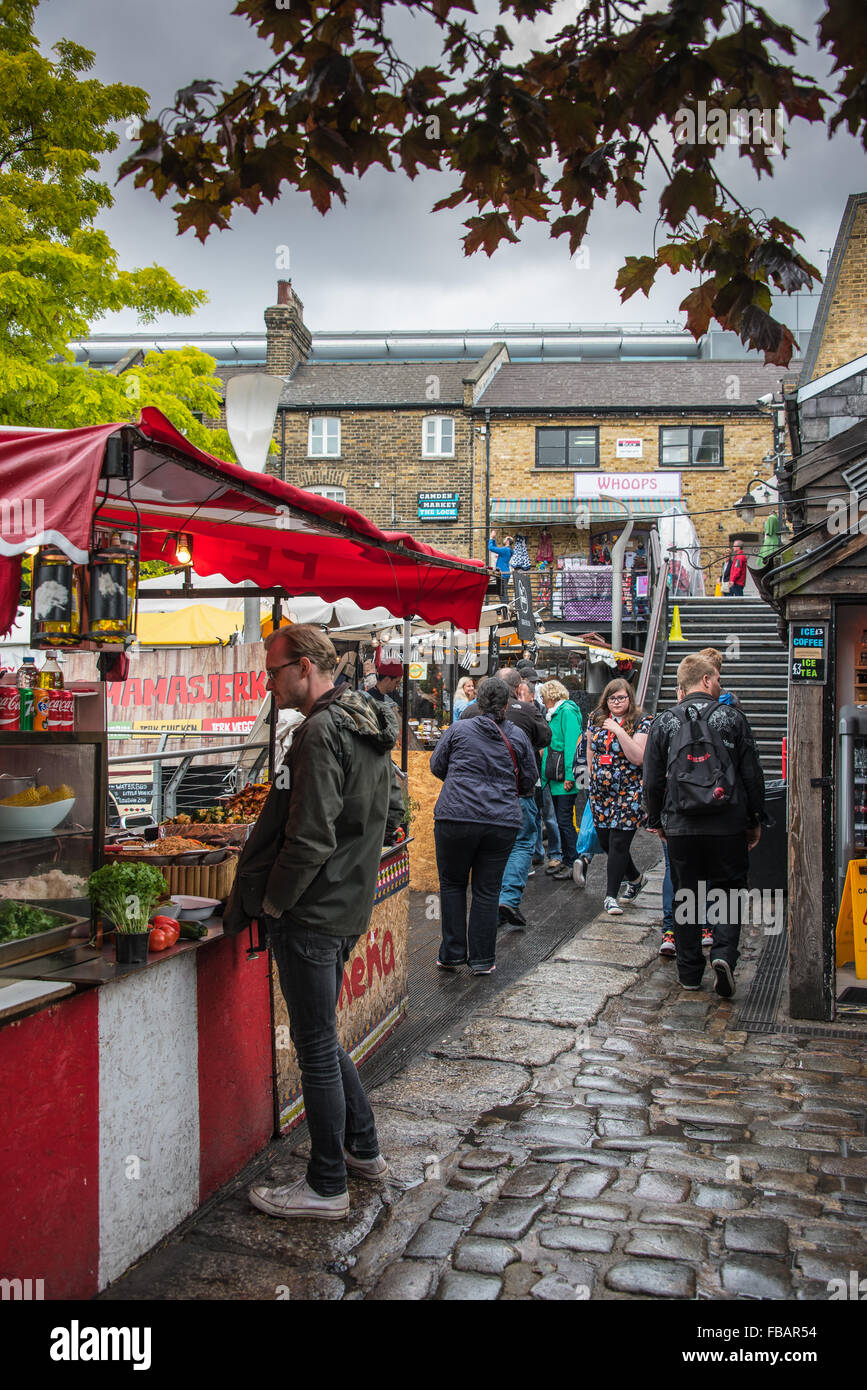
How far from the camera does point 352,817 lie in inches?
145

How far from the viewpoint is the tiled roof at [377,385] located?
31844 mm

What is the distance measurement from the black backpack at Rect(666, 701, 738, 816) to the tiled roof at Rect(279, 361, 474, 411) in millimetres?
26564

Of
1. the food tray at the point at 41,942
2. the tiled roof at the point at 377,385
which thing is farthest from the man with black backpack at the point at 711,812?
the tiled roof at the point at 377,385

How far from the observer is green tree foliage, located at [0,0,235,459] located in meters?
13.0

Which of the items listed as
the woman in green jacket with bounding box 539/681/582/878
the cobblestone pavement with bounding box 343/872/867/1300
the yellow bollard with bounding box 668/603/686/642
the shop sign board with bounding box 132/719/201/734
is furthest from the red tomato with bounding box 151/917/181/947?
the yellow bollard with bounding box 668/603/686/642

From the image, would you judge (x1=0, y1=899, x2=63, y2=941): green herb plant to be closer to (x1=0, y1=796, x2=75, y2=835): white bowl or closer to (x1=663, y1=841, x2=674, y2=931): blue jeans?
(x1=0, y1=796, x2=75, y2=835): white bowl

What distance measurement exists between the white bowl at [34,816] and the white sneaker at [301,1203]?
1488 millimetres

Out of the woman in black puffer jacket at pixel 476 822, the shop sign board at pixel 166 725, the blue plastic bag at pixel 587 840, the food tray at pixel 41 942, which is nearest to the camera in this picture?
the food tray at pixel 41 942

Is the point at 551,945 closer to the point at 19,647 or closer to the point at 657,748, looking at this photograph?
the point at 657,748

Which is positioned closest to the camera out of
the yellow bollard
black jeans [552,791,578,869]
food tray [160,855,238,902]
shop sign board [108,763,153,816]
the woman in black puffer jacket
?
food tray [160,855,238,902]

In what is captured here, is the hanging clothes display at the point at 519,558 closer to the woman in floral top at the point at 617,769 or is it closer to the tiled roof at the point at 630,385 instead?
the tiled roof at the point at 630,385

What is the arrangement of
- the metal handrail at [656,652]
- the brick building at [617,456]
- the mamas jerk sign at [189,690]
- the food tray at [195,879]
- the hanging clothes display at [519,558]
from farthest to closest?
the brick building at [617,456]
the hanging clothes display at [519,558]
the metal handrail at [656,652]
the mamas jerk sign at [189,690]
the food tray at [195,879]

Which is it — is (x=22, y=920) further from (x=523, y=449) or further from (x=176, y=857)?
(x=523, y=449)
